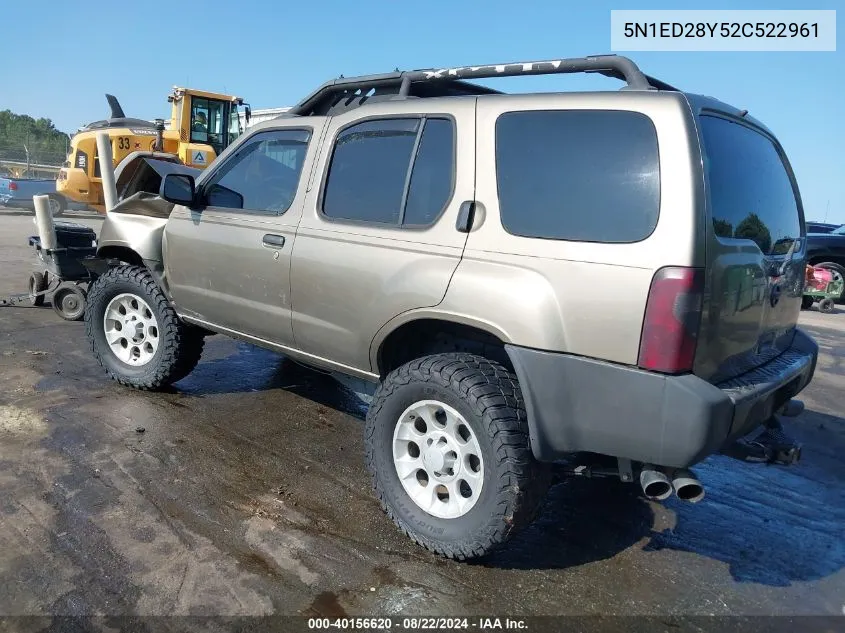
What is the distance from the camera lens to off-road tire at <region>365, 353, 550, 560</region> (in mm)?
2725

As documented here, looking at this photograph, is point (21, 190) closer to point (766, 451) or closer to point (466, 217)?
point (466, 217)

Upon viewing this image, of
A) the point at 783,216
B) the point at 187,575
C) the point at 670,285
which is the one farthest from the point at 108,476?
the point at 783,216

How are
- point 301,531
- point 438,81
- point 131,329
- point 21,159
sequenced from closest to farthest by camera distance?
point 301,531, point 438,81, point 131,329, point 21,159

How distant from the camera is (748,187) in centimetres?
287

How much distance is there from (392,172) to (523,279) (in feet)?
3.50

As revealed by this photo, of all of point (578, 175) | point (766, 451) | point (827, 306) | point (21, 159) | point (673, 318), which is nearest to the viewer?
point (673, 318)

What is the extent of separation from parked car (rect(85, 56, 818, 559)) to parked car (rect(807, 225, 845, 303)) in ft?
36.6

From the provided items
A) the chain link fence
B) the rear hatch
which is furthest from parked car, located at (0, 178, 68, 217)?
the rear hatch

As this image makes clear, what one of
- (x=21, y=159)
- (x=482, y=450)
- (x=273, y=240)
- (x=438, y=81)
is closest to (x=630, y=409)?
(x=482, y=450)

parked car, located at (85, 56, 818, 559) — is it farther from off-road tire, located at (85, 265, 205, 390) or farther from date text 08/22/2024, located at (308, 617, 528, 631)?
off-road tire, located at (85, 265, 205, 390)

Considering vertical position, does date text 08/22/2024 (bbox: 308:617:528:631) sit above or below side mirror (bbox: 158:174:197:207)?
below

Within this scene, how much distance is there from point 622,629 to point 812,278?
11.7 meters

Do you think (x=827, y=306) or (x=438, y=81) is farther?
(x=827, y=306)

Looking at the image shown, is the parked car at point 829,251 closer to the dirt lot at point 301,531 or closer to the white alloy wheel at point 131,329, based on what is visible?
the dirt lot at point 301,531
